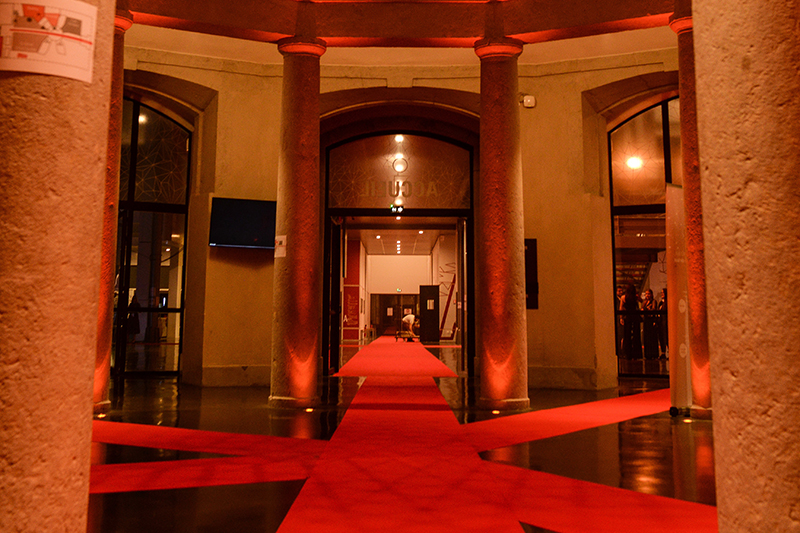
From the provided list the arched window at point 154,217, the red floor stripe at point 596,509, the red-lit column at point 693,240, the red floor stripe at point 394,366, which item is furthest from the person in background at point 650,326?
the red floor stripe at point 596,509

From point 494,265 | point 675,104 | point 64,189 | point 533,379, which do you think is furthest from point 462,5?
point 64,189

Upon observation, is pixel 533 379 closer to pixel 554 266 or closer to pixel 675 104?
pixel 554 266

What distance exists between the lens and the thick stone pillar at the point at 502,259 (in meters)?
7.52

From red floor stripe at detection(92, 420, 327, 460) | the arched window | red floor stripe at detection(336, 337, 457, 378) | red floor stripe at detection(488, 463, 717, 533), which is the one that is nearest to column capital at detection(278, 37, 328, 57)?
the arched window

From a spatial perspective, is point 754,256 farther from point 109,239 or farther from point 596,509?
point 109,239

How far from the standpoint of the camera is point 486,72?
785 centimetres

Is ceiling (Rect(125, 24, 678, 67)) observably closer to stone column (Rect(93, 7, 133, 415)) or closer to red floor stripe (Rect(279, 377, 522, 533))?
stone column (Rect(93, 7, 133, 415))

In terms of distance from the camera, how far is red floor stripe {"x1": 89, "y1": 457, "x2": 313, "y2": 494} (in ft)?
12.7

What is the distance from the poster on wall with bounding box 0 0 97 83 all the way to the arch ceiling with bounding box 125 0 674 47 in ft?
21.0

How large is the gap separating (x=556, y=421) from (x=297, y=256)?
3293 millimetres

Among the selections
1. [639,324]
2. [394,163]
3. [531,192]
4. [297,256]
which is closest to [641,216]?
[639,324]

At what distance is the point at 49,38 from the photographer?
1.64 m

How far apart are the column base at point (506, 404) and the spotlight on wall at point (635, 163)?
537cm

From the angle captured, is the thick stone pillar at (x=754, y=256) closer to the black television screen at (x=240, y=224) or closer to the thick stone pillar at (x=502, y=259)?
the thick stone pillar at (x=502, y=259)
